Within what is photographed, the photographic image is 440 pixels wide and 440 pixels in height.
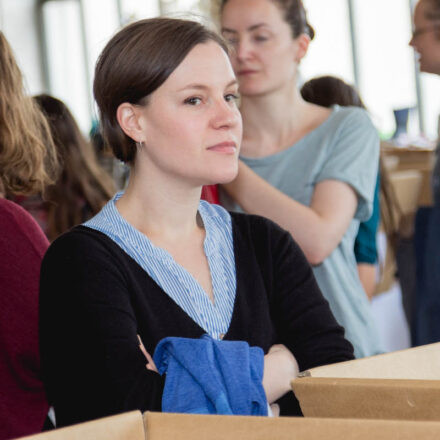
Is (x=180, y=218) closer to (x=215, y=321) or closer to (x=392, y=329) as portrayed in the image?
(x=215, y=321)

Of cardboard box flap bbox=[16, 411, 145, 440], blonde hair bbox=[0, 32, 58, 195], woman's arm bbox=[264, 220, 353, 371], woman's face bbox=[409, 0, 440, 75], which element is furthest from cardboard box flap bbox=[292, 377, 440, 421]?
woman's face bbox=[409, 0, 440, 75]

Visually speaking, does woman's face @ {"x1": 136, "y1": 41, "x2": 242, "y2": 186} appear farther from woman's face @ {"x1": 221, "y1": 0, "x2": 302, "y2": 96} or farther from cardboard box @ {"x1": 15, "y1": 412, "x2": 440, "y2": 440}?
cardboard box @ {"x1": 15, "y1": 412, "x2": 440, "y2": 440}

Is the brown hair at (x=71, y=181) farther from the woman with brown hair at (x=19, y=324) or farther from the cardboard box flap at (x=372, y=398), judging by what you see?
the cardboard box flap at (x=372, y=398)

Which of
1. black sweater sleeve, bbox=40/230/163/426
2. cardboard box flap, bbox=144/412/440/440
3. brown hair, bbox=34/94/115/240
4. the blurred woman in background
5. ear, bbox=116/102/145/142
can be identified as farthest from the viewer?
brown hair, bbox=34/94/115/240

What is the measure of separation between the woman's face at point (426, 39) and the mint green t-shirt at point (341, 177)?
341 millimetres

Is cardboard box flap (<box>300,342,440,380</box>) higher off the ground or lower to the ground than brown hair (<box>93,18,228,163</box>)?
lower

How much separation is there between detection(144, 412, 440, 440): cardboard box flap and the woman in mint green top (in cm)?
105

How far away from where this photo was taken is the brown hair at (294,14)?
1783mm

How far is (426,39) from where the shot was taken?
200cm

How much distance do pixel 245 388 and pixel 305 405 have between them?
32cm

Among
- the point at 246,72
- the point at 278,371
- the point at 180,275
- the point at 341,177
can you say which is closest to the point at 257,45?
the point at 246,72

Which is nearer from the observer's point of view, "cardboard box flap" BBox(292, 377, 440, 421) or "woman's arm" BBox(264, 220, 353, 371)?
"cardboard box flap" BBox(292, 377, 440, 421)

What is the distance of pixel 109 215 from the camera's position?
1249 millimetres

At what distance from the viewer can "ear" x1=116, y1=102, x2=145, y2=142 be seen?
4.24 feet
